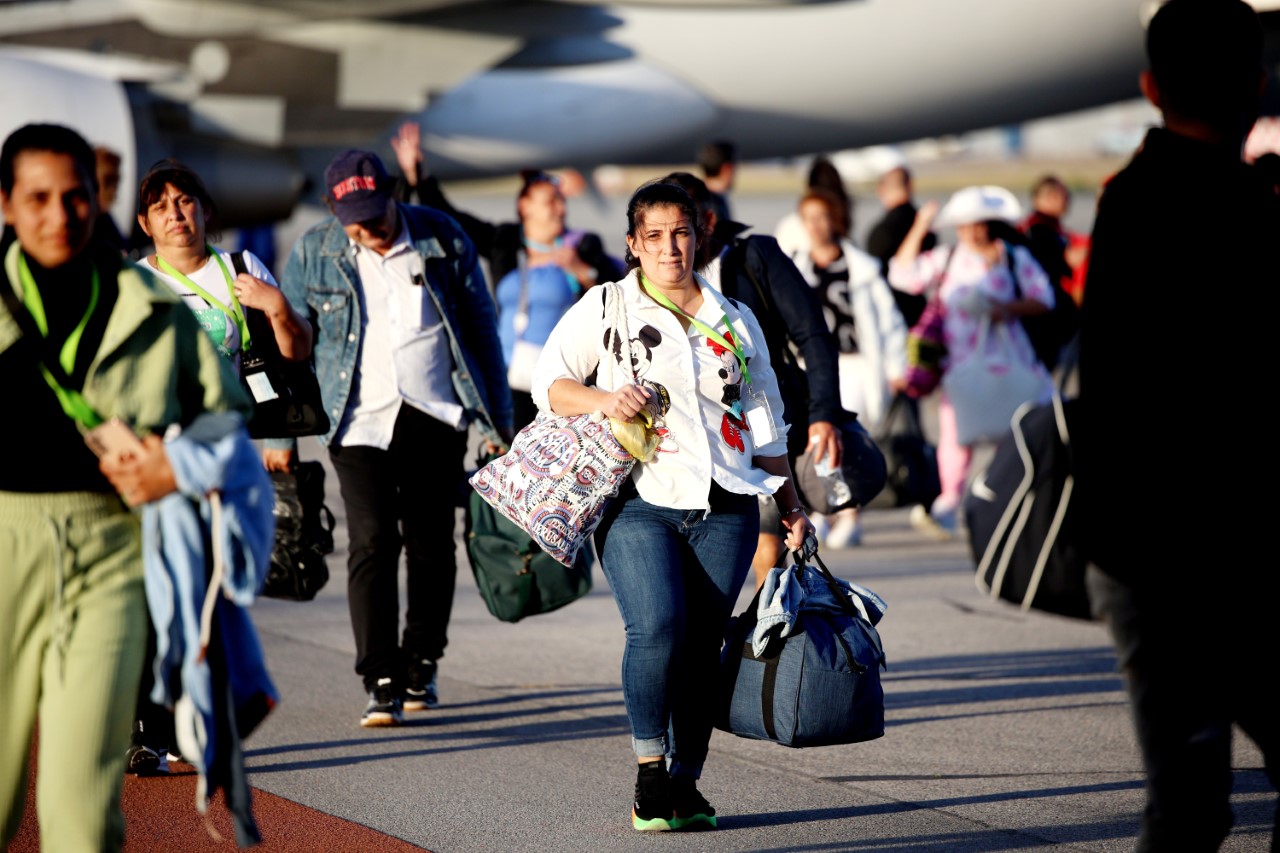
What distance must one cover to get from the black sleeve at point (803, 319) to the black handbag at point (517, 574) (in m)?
0.92

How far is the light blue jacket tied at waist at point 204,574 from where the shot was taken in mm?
2965

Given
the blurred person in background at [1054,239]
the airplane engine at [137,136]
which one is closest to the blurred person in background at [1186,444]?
the blurred person in background at [1054,239]

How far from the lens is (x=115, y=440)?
295cm

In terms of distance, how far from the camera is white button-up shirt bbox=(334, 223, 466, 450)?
18.4 ft

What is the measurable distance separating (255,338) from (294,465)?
0.69 m

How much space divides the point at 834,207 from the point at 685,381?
4.26m

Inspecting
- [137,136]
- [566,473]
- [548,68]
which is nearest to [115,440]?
[566,473]

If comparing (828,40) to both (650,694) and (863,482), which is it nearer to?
(863,482)

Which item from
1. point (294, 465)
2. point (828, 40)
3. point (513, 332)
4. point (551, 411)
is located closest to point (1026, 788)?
point (551, 411)

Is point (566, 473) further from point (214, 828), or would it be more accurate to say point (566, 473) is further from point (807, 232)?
point (807, 232)

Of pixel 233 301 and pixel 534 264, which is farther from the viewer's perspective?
pixel 534 264

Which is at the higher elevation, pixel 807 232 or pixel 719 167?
pixel 719 167

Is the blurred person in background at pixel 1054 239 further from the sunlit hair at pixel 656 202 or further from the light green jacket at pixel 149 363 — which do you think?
the light green jacket at pixel 149 363

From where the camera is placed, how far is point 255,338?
4945 millimetres
